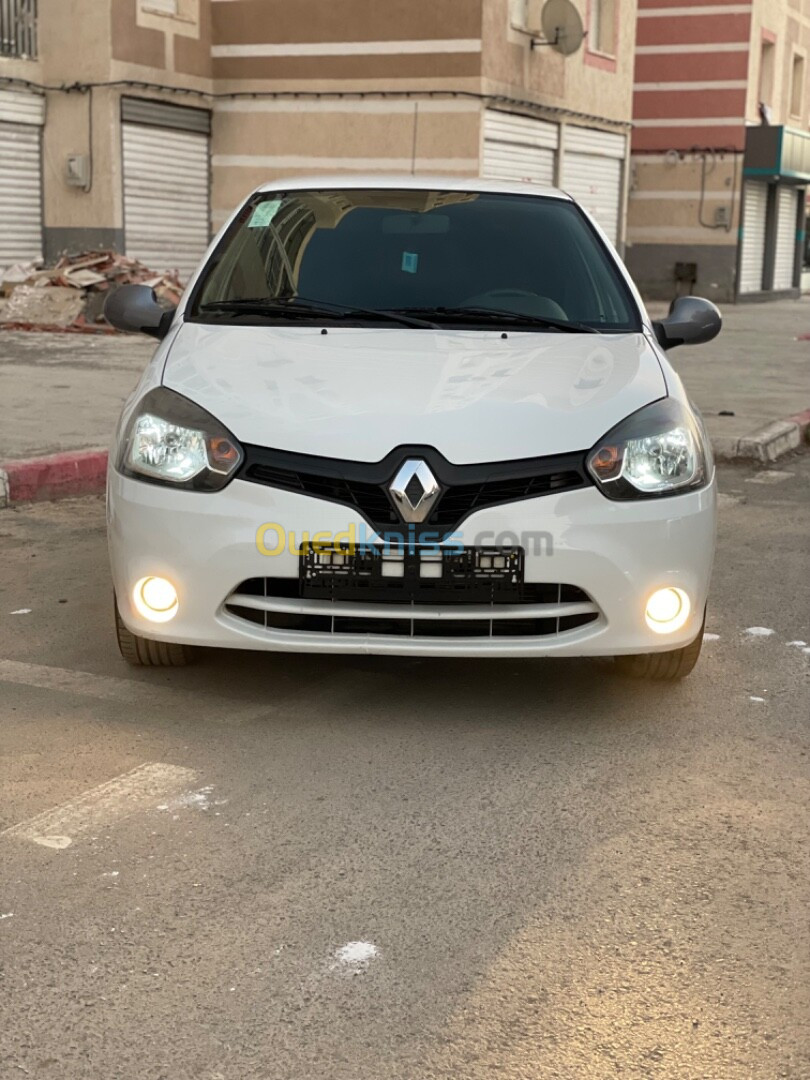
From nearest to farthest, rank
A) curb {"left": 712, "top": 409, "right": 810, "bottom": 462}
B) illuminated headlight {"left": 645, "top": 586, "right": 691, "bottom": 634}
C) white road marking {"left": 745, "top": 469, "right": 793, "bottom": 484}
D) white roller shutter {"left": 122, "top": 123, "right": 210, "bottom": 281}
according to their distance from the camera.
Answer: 1. illuminated headlight {"left": 645, "top": 586, "right": 691, "bottom": 634}
2. white road marking {"left": 745, "top": 469, "right": 793, "bottom": 484}
3. curb {"left": 712, "top": 409, "right": 810, "bottom": 462}
4. white roller shutter {"left": 122, "top": 123, "right": 210, "bottom": 281}

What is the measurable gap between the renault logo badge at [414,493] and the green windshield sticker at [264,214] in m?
1.93

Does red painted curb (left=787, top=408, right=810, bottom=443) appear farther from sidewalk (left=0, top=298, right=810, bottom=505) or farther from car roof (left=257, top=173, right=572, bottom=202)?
car roof (left=257, top=173, right=572, bottom=202)

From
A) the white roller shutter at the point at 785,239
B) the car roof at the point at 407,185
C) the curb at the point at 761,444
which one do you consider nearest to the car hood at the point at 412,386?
the car roof at the point at 407,185

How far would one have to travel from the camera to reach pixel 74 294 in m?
18.6

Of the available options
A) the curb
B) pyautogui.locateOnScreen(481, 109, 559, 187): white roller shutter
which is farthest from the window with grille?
the curb

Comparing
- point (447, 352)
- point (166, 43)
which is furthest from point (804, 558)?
point (166, 43)

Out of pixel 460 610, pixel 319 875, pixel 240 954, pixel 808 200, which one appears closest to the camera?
pixel 240 954

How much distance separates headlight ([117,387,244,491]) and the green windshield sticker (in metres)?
1.42

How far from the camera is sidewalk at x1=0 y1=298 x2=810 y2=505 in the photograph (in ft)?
29.1

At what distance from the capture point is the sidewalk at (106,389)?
886cm

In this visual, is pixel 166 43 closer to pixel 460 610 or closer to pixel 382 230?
pixel 382 230

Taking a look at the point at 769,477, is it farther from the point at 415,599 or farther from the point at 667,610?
the point at 415,599

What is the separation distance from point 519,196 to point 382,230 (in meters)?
0.60

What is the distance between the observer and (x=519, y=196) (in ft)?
18.4
